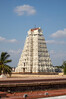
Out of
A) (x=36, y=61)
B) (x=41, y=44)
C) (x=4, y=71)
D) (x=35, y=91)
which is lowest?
(x=35, y=91)

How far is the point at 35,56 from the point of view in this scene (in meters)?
77.7

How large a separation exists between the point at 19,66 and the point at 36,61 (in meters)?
8.38

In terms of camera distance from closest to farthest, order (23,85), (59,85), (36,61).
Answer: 1. (23,85)
2. (59,85)
3. (36,61)

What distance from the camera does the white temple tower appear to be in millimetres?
76631

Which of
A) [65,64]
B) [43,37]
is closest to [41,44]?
[43,37]

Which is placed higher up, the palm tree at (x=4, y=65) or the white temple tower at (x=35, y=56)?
the white temple tower at (x=35, y=56)

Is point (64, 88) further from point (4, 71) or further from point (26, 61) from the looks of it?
point (26, 61)

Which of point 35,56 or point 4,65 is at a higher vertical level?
point 35,56

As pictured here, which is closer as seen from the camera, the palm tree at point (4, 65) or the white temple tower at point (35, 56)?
the palm tree at point (4, 65)

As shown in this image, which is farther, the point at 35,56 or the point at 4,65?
the point at 35,56

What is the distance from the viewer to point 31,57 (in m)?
78.9

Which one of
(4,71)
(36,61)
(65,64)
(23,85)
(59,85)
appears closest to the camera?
(23,85)

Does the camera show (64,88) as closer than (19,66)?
Yes

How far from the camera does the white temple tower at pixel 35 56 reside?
76631mm
